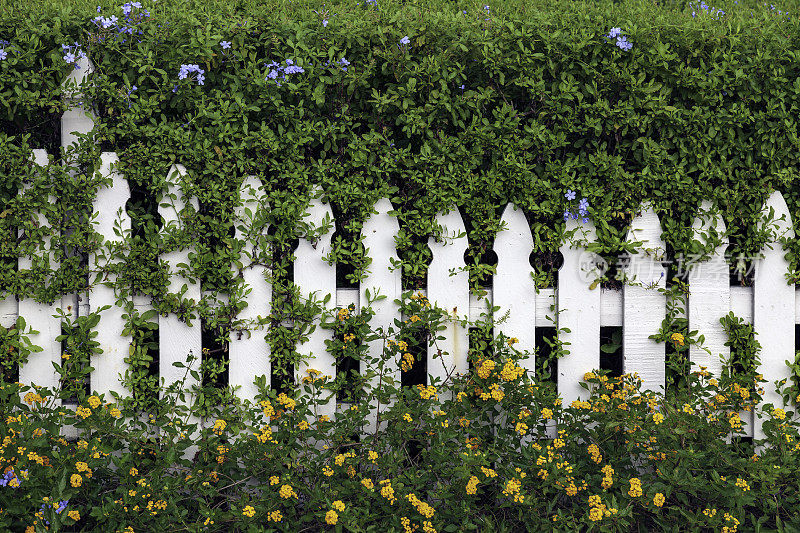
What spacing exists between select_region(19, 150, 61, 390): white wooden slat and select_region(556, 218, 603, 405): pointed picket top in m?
1.95

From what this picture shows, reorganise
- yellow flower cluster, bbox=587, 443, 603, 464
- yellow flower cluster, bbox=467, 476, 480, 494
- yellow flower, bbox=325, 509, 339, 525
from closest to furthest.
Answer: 1. yellow flower, bbox=325, 509, 339, 525
2. yellow flower cluster, bbox=467, 476, 480, 494
3. yellow flower cluster, bbox=587, 443, 603, 464

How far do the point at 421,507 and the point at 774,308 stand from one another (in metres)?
1.65

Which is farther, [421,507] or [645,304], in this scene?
[645,304]

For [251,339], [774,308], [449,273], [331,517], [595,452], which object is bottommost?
[331,517]

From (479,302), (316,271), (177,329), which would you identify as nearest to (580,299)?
(479,302)

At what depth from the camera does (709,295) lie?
2848mm

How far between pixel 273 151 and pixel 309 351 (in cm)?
78

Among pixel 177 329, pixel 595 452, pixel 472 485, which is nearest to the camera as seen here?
pixel 472 485

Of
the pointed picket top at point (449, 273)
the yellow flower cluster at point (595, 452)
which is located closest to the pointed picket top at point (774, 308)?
the yellow flower cluster at point (595, 452)

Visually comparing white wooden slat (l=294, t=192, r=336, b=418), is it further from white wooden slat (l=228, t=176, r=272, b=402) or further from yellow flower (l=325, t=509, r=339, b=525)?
yellow flower (l=325, t=509, r=339, b=525)

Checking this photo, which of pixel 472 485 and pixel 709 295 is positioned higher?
pixel 709 295

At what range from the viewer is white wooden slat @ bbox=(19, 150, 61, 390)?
108 inches

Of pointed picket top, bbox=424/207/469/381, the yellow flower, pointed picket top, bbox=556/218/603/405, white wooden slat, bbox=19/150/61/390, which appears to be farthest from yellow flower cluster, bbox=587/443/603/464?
white wooden slat, bbox=19/150/61/390

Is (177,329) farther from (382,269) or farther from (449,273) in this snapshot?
(449,273)
